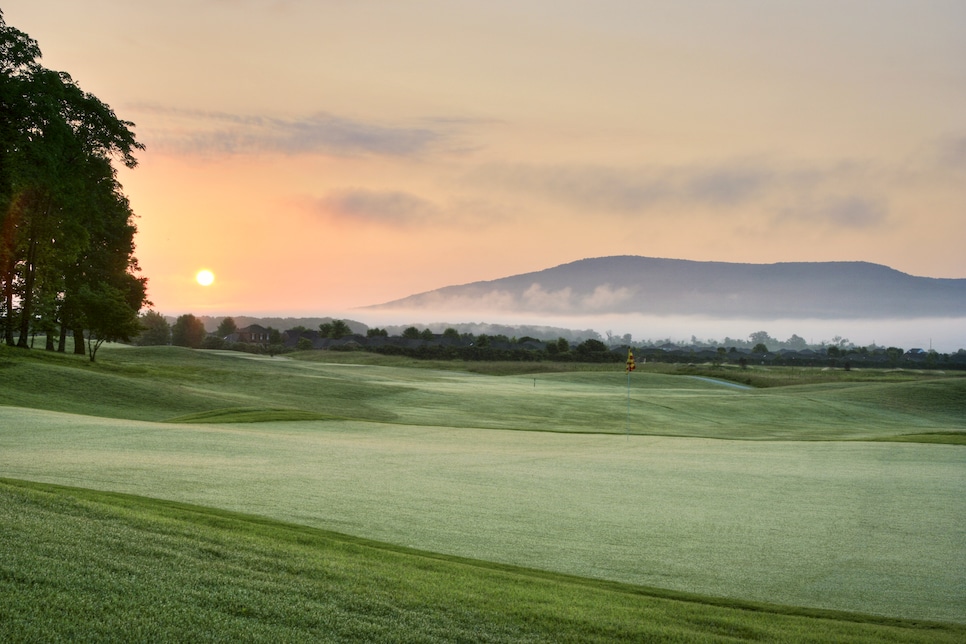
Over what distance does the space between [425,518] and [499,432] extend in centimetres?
1969

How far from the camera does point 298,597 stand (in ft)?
23.8

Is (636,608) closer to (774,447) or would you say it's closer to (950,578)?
(950,578)

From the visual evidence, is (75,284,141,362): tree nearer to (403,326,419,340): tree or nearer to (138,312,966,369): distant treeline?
(138,312,966,369): distant treeline

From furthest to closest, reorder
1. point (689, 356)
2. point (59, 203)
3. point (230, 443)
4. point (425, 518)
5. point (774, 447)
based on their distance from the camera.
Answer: point (689, 356)
point (59, 203)
point (774, 447)
point (230, 443)
point (425, 518)

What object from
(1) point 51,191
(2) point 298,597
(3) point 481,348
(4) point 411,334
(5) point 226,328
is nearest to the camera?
(2) point 298,597

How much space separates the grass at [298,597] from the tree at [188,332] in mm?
124792

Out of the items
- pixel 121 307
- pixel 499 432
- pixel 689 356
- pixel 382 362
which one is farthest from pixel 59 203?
pixel 689 356

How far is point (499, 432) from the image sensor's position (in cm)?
3231

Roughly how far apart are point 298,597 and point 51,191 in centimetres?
4402

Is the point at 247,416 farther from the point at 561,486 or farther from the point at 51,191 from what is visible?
the point at 51,191

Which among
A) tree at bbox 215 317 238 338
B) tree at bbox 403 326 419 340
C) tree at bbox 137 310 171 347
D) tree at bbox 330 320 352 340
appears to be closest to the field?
tree at bbox 137 310 171 347

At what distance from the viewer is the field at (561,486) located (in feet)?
33.6

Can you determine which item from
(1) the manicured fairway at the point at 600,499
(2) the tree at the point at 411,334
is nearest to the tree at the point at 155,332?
(2) the tree at the point at 411,334

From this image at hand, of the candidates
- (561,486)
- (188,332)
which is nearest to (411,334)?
(188,332)
